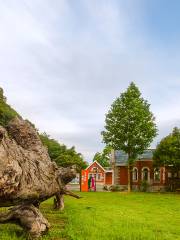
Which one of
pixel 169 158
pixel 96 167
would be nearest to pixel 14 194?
pixel 169 158

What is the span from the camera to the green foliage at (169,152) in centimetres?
4547

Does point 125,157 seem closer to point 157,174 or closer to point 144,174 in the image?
point 144,174

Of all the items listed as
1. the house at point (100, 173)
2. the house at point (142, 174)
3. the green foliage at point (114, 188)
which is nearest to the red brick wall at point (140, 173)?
A: the house at point (142, 174)

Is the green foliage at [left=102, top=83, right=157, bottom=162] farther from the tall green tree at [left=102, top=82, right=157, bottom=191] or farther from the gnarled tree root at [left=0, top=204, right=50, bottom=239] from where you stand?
the gnarled tree root at [left=0, top=204, right=50, bottom=239]

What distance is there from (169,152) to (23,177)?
3914 cm

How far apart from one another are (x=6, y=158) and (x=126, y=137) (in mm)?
41458

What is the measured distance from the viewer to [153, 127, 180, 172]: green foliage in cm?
4547

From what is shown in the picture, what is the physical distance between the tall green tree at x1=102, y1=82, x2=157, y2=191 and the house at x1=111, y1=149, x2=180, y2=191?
4.89 m

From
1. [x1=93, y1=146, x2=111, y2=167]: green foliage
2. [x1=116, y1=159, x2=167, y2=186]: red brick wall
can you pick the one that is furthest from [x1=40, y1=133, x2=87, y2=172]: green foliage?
[x1=93, y1=146, x2=111, y2=167]: green foliage

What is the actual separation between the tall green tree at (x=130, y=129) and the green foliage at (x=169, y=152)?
1719 mm

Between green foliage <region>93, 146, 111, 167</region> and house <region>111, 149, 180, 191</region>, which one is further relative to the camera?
green foliage <region>93, 146, 111, 167</region>

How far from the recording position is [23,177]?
26.5ft

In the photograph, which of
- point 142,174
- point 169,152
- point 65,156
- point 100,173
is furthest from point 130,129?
point 100,173

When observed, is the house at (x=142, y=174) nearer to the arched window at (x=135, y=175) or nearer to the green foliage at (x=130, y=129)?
the arched window at (x=135, y=175)
